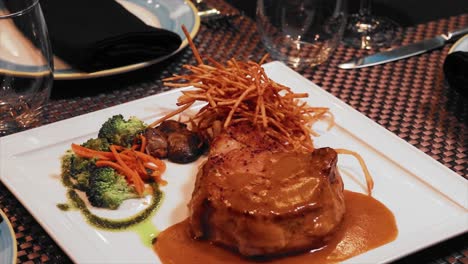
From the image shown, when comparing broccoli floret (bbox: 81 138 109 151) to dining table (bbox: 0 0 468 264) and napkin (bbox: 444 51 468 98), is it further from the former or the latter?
napkin (bbox: 444 51 468 98)

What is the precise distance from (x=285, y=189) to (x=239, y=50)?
4.44 feet

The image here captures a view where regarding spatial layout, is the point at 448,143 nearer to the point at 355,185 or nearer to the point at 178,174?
the point at 355,185

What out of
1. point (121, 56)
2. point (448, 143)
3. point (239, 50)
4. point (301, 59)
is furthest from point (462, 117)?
point (121, 56)

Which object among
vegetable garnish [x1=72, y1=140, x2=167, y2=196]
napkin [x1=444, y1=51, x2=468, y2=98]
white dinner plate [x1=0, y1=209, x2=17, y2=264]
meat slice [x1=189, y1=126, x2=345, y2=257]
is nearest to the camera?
white dinner plate [x1=0, y1=209, x2=17, y2=264]

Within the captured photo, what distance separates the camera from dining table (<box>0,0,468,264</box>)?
7.21ft

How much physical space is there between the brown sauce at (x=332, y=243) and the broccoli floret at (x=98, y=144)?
0.41 meters

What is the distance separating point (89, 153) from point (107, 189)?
0.68ft

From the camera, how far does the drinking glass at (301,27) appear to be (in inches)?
110

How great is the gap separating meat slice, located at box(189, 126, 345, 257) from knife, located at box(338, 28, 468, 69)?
1.12 metres

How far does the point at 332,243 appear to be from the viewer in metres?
1.69

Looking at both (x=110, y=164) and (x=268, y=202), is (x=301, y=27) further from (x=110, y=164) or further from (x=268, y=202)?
(x=268, y=202)

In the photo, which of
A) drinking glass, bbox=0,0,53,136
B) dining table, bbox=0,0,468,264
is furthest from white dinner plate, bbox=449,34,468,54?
drinking glass, bbox=0,0,53,136

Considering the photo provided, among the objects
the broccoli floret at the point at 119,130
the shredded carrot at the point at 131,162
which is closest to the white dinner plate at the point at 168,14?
the broccoli floret at the point at 119,130

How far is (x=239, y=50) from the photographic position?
9.49 feet
